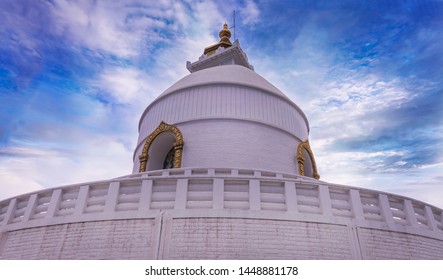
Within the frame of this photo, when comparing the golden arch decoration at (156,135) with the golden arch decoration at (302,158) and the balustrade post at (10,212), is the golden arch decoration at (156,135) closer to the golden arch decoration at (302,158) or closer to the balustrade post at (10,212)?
the golden arch decoration at (302,158)

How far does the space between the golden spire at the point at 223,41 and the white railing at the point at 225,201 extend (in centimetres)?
1862

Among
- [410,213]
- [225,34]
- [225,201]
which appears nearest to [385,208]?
[410,213]

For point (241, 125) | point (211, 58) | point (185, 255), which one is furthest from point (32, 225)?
point (211, 58)

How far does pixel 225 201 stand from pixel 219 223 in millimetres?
A: 602

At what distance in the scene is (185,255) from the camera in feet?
22.4

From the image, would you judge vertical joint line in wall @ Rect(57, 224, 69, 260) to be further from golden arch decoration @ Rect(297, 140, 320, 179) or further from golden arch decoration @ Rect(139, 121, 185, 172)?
golden arch decoration @ Rect(297, 140, 320, 179)

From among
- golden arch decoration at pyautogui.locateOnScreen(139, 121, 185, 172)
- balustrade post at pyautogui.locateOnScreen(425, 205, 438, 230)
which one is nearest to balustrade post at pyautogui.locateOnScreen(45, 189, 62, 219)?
golden arch decoration at pyautogui.locateOnScreen(139, 121, 185, 172)

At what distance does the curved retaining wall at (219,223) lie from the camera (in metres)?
7.00

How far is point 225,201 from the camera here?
753 centimetres

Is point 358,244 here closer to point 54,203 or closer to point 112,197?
point 112,197

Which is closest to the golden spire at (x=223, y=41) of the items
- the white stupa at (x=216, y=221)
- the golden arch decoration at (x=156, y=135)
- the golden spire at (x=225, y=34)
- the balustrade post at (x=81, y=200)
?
the golden spire at (x=225, y=34)
